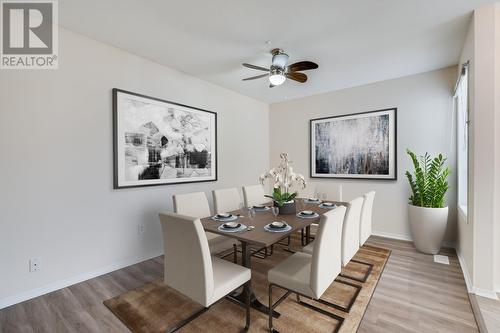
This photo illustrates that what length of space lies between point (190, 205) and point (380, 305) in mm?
2118

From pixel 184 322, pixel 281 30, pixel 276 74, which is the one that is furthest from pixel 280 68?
pixel 184 322

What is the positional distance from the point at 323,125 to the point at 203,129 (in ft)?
7.74

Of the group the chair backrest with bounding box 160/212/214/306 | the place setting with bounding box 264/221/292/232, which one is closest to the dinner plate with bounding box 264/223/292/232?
the place setting with bounding box 264/221/292/232

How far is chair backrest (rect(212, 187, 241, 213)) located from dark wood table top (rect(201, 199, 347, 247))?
1.26 ft

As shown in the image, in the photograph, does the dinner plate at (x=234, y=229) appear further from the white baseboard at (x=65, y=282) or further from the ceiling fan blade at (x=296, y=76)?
the ceiling fan blade at (x=296, y=76)

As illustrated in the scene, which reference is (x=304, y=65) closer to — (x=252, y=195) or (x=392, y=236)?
(x=252, y=195)

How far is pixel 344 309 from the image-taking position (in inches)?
75.4

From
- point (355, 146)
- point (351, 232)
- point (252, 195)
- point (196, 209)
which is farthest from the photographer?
point (355, 146)

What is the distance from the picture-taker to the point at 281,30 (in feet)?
7.73

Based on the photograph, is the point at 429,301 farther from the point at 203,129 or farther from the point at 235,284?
the point at 203,129

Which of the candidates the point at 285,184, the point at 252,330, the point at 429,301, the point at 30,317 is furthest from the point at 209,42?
the point at 429,301

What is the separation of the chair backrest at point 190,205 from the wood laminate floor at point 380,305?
0.81 m

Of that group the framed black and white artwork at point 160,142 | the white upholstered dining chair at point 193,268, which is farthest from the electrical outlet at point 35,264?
the white upholstered dining chair at point 193,268

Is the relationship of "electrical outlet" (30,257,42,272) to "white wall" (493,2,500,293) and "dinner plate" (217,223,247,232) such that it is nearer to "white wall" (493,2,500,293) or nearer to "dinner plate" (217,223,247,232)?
"dinner plate" (217,223,247,232)
